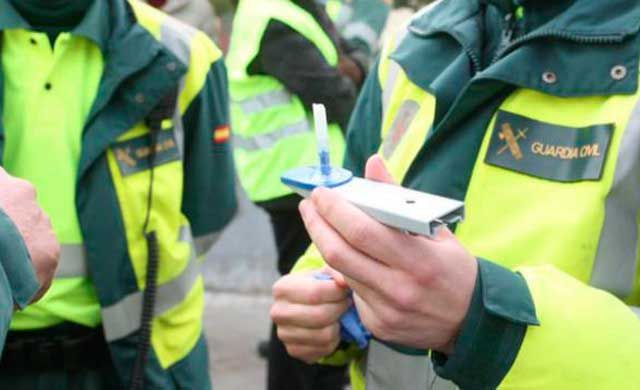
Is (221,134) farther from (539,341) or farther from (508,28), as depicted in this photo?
(539,341)

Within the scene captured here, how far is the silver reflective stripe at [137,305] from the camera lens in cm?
231

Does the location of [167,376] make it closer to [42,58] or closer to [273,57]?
[42,58]

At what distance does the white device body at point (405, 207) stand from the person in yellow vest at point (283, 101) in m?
2.58

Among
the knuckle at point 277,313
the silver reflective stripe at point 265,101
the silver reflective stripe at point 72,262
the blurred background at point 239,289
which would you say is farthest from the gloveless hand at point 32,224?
the blurred background at point 239,289

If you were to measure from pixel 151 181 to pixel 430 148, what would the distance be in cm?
104

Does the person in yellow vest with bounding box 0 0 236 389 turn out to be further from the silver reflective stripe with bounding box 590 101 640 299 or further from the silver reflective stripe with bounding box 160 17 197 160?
the silver reflective stripe with bounding box 590 101 640 299

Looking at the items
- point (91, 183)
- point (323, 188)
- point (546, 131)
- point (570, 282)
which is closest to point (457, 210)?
point (323, 188)

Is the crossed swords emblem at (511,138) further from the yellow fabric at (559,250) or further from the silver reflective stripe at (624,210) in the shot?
the silver reflective stripe at (624,210)

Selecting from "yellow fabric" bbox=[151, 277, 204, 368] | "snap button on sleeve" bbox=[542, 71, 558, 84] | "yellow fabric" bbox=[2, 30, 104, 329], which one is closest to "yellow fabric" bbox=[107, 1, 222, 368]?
"yellow fabric" bbox=[151, 277, 204, 368]

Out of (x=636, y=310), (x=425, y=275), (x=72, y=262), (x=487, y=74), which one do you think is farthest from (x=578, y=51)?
(x=72, y=262)

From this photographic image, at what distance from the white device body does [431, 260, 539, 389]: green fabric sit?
16 centimetres

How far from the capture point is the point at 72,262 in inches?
89.8

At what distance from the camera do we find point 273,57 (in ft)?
12.2

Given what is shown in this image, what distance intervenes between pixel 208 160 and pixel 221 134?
0.10 meters
